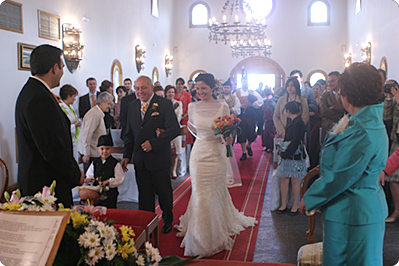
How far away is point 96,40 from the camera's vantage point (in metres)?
10.2

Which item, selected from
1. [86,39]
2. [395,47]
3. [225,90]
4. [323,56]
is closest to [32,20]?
[86,39]

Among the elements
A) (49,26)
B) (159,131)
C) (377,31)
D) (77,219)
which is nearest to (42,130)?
(77,219)

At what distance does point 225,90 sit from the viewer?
898cm

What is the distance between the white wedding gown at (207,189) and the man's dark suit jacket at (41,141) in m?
1.66

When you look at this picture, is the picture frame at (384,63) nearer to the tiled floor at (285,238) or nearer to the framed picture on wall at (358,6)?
the framed picture on wall at (358,6)

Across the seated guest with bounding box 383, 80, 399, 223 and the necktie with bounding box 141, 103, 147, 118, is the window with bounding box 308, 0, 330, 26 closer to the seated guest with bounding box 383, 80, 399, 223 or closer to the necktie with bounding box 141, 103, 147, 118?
the seated guest with bounding box 383, 80, 399, 223

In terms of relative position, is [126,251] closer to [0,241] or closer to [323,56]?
[0,241]

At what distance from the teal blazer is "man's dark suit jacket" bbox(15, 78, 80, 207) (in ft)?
5.55

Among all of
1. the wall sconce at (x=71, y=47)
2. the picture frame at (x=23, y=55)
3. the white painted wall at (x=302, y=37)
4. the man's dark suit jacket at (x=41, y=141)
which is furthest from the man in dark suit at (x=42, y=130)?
the white painted wall at (x=302, y=37)

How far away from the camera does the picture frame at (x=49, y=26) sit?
7.58m

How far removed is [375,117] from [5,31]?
6.59 m

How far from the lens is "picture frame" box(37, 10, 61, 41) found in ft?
24.9

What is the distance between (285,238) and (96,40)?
8064 mm

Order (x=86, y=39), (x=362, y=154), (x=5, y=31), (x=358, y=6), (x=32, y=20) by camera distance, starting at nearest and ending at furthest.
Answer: (x=362, y=154)
(x=5, y=31)
(x=32, y=20)
(x=86, y=39)
(x=358, y=6)
